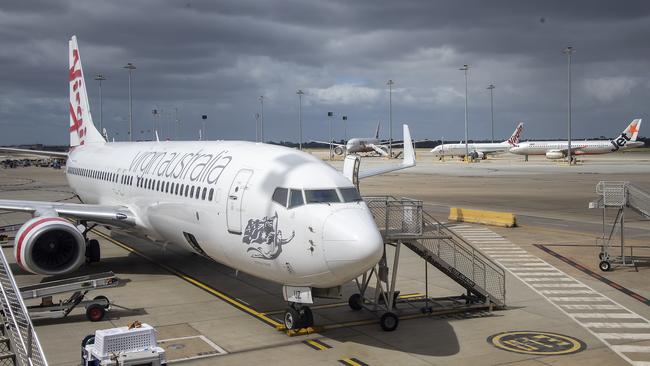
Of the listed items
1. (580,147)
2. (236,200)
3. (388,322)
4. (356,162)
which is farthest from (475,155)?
(236,200)

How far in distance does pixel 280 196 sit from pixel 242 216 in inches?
56.6

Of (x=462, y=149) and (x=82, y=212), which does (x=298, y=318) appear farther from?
(x=462, y=149)

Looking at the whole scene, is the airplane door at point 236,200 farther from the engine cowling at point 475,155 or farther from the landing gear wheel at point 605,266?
the engine cowling at point 475,155

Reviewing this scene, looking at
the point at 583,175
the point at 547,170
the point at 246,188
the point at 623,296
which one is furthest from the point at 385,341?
the point at 547,170

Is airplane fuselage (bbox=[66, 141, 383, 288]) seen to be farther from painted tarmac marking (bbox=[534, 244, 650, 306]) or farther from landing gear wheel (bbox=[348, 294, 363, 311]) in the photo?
painted tarmac marking (bbox=[534, 244, 650, 306])

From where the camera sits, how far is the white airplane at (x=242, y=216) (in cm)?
1376

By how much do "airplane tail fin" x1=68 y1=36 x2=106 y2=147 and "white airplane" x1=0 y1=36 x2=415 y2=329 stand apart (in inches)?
521

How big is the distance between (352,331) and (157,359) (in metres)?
6.39

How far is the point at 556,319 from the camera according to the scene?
702 inches

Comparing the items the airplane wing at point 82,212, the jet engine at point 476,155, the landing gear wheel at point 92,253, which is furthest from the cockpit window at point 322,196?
the jet engine at point 476,155

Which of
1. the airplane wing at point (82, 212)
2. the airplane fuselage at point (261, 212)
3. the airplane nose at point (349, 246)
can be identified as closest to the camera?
the airplane nose at point (349, 246)

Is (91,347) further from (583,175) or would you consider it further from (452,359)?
(583,175)

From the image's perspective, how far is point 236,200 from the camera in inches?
645

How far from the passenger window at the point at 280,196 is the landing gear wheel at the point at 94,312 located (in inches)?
254
